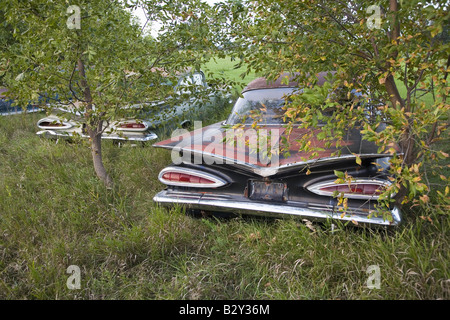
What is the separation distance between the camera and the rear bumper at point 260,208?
2.44m

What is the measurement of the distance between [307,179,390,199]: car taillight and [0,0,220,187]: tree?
1397 mm

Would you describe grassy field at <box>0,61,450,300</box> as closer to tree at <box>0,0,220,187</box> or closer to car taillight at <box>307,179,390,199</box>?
car taillight at <box>307,179,390,199</box>

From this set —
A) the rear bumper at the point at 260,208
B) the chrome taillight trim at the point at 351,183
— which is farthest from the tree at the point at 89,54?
the chrome taillight trim at the point at 351,183

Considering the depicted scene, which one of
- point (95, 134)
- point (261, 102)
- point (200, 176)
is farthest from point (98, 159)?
point (261, 102)

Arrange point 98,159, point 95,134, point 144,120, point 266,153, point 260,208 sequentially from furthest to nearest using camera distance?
point 144,120 → point 98,159 → point 95,134 → point 260,208 → point 266,153

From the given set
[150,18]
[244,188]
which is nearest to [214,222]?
[244,188]

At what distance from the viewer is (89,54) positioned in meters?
2.88

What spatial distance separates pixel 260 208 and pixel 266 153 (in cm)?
55

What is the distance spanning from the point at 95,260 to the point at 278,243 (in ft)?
5.01

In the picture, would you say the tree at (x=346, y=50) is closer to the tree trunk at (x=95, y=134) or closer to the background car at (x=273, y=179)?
the background car at (x=273, y=179)

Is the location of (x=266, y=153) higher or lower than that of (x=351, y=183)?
higher

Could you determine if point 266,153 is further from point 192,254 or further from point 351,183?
point 192,254

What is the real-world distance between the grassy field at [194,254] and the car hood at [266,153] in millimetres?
532

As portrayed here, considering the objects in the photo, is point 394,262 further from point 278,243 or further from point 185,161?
point 185,161
